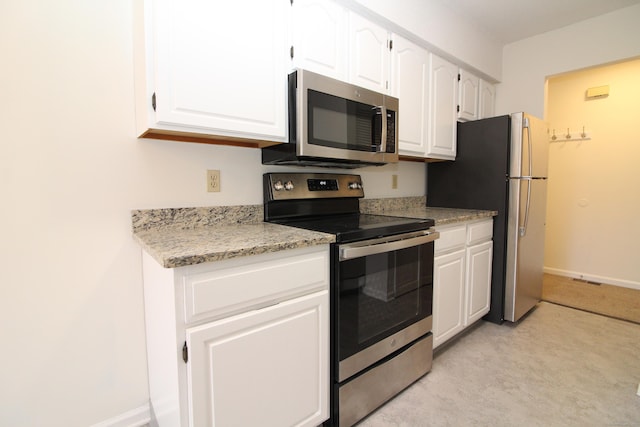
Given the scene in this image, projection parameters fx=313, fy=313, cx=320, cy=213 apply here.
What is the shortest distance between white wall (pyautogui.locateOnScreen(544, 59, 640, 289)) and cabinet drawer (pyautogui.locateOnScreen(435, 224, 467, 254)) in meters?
2.31

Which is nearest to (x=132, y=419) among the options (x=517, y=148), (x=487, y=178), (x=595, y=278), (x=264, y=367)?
(x=264, y=367)

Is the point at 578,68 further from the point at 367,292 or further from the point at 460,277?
the point at 367,292

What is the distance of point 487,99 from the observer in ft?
9.86

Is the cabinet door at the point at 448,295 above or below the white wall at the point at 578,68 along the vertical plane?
below

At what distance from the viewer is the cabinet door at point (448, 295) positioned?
1.92 meters

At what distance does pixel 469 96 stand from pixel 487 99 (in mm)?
421

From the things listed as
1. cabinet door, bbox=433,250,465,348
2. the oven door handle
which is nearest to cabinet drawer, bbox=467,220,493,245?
cabinet door, bbox=433,250,465,348

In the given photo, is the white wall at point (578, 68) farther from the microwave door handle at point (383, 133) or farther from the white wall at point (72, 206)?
the white wall at point (72, 206)

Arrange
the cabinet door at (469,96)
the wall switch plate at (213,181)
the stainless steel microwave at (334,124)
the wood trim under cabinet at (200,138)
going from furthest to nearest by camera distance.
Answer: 1. the cabinet door at (469,96)
2. the wall switch plate at (213,181)
3. the stainless steel microwave at (334,124)
4. the wood trim under cabinet at (200,138)

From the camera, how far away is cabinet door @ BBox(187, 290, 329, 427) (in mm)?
991

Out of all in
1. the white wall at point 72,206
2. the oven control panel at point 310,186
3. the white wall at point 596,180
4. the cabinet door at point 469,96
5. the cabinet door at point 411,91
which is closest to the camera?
the white wall at point 72,206

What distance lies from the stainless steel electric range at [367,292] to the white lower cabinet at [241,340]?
0.08m

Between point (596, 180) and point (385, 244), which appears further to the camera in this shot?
point (596, 180)

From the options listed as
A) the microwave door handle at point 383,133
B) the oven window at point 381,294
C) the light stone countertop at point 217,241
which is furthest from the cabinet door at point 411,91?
the light stone countertop at point 217,241
